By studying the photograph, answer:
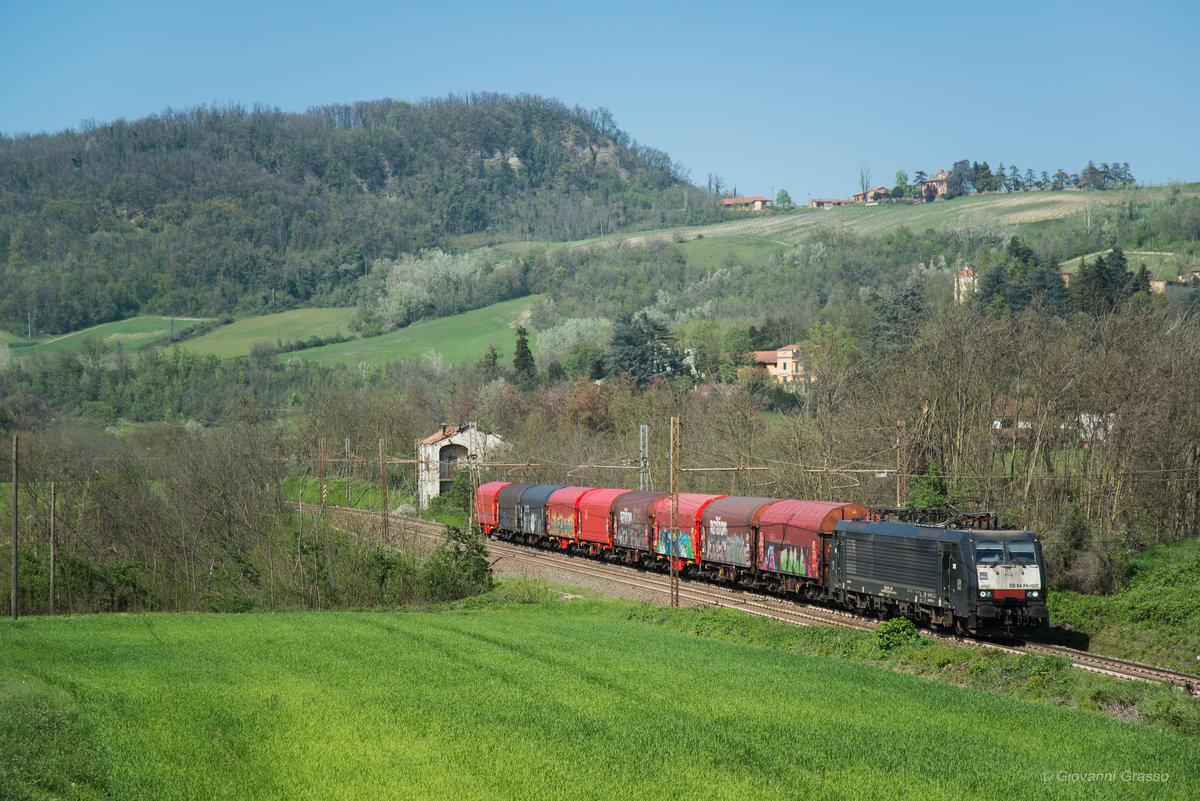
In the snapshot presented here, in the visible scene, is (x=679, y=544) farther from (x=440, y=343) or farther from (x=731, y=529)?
(x=440, y=343)

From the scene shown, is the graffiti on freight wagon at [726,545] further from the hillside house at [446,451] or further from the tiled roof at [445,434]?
the tiled roof at [445,434]

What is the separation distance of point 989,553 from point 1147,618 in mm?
6748

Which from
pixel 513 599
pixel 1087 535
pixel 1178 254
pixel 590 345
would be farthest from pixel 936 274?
pixel 513 599

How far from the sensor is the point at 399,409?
109375 millimetres

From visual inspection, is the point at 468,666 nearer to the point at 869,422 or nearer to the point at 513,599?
the point at 513,599

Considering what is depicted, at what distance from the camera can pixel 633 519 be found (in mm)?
47125

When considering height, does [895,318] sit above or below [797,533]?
above

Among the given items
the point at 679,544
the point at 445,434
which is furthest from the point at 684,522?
the point at 445,434

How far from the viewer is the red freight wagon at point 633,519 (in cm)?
4584

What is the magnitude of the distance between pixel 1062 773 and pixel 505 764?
8008 millimetres

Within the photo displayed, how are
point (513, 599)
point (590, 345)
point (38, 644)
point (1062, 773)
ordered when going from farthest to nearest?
Result: 1. point (590, 345)
2. point (513, 599)
3. point (38, 644)
4. point (1062, 773)

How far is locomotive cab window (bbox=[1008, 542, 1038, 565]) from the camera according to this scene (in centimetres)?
2719

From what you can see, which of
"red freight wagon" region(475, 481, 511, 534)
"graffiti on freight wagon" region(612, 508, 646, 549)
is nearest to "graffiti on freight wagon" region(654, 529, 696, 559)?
"graffiti on freight wagon" region(612, 508, 646, 549)

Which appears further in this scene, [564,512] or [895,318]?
[895,318]
